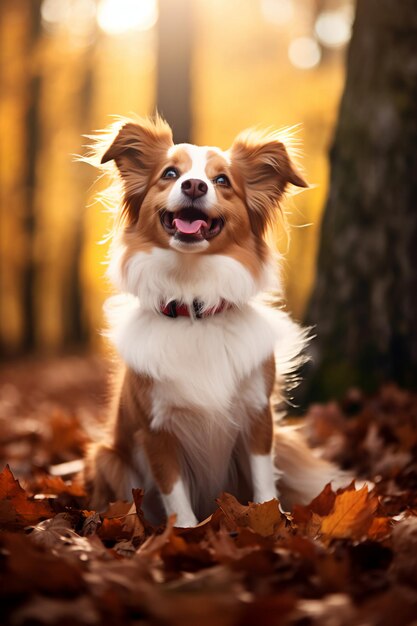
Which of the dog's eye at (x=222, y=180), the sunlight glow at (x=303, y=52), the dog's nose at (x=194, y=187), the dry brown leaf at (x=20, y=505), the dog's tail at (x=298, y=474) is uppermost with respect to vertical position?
the sunlight glow at (x=303, y=52)

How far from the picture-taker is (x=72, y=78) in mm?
18656

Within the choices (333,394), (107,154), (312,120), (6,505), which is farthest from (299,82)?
(6,505)

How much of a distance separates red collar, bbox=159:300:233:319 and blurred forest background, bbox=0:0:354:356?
426cm

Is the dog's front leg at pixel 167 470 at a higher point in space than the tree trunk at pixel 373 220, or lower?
lower

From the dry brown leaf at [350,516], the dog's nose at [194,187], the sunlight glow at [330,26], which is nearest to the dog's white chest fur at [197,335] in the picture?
the dog's nose at [194,187]

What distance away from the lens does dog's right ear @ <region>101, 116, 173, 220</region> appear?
3727mm

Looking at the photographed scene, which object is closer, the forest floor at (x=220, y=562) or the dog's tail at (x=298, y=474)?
the forest floor at (x=220, y=562)

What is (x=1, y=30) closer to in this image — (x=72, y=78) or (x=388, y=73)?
(x=72, y=78)

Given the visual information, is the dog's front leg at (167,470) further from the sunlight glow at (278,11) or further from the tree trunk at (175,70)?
the sunlight glow at (278,11)

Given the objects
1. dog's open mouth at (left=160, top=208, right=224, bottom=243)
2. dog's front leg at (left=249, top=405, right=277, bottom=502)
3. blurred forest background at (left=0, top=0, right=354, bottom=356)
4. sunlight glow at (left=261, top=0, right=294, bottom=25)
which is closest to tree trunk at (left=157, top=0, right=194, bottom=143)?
blurred forest background at (left=0, top=0, right=354, bottom=356)

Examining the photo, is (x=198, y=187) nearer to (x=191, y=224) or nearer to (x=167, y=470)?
(x=191, y=224)

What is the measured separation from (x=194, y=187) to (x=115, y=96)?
54.1 feet

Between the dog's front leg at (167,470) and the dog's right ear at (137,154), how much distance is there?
48.0 inches

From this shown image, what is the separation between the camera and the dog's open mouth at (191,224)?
11.3 ft
